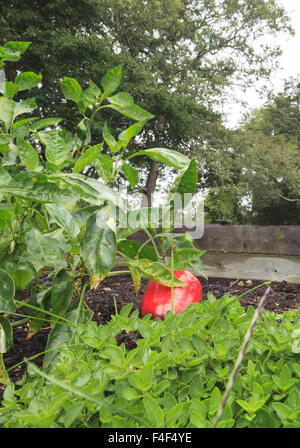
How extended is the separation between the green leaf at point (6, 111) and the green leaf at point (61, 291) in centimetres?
44

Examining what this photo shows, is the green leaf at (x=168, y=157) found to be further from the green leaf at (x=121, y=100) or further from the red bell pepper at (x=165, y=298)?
the red bell pepper at (x=165, y=298)

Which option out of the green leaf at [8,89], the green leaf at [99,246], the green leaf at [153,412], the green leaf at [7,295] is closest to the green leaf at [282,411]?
the green leaf at [153,412]

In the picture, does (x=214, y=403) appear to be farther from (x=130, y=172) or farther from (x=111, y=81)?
(x=111, y=81)

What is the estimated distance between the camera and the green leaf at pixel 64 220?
0.71 meters

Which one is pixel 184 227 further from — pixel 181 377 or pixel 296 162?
pixel 296 162

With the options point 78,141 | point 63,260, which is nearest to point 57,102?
point 78,141

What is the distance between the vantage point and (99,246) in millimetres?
620

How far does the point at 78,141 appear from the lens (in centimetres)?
113

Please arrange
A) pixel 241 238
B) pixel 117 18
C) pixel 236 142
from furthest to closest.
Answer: pixel 236 142 → pixel 117 18 → pixel 241 238

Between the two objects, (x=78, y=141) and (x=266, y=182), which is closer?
(x=78, y=141)

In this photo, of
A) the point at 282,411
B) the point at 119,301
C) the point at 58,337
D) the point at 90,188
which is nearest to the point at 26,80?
the point at 90,188

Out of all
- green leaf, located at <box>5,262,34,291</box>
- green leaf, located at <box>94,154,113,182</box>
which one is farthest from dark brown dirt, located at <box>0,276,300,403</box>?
green leaf, located at <box>94,154,113,182</box>

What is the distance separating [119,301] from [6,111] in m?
0.87
